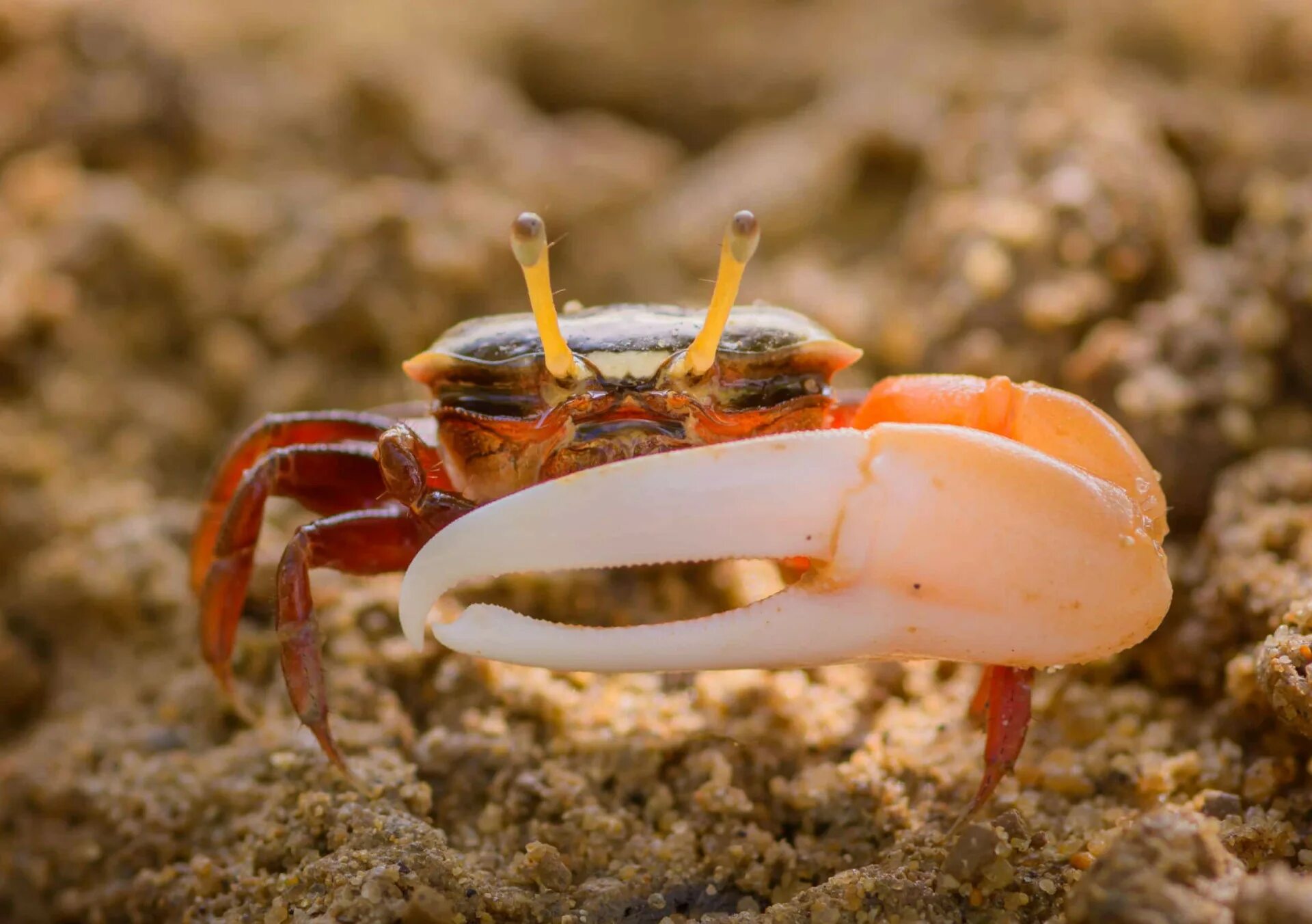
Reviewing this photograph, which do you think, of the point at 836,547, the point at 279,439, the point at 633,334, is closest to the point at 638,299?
the point at 279,439

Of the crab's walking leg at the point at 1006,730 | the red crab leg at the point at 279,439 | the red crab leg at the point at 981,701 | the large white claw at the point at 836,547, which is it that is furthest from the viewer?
the red crab leg at the point at 279,439

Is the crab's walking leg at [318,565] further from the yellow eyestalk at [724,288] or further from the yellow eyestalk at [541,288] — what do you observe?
the yellow eyestalk at [724,288]

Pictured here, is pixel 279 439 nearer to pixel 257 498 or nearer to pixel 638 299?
pixel 257 498

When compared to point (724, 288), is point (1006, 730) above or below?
below

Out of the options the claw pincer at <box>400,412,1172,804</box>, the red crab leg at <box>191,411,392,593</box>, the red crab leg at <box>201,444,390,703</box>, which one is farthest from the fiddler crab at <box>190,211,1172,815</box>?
the red crab leg at <box>191,411,392,593</box>

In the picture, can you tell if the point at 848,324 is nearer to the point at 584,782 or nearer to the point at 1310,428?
the point at 1310,428

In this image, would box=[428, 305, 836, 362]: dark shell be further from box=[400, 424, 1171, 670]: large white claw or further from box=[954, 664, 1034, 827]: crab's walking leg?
box=[954, 664, 1034, 827]: crab's walking leg

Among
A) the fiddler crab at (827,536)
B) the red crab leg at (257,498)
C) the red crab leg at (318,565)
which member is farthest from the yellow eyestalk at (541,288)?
the red crab leg at (257,498)
